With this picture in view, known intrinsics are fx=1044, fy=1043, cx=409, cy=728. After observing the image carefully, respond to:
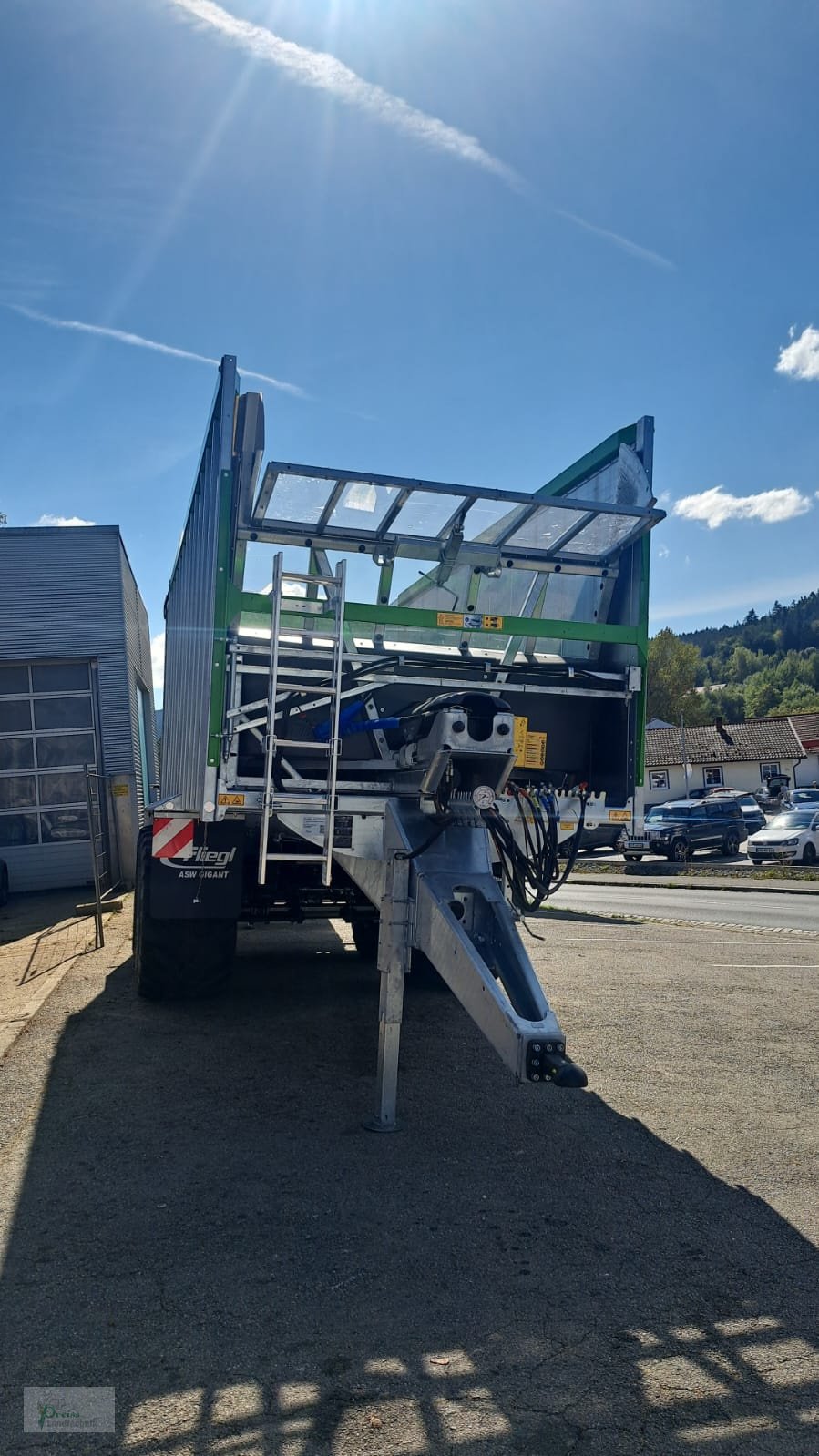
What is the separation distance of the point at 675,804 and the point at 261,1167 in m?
28.3

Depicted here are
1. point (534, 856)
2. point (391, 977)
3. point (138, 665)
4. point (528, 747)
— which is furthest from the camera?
point (138, 665)

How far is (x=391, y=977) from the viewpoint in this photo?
4855mm

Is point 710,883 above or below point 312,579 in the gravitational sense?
below

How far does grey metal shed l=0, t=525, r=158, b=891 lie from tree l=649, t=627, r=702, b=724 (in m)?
64.8

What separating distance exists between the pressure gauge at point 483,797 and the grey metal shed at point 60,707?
44.3ft

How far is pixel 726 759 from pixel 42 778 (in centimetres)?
4524

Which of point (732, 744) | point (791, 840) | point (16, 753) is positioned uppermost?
point (732, 744)

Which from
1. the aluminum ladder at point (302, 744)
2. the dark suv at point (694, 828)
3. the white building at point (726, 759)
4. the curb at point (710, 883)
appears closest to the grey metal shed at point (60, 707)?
the curb at point (710, 883)

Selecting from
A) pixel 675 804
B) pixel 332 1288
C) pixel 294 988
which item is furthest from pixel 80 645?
pixel 675 804

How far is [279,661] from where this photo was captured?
230 inches

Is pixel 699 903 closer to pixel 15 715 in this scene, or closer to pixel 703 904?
pixel 703 904

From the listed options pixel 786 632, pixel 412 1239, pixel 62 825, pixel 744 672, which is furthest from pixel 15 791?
pixel 786 632

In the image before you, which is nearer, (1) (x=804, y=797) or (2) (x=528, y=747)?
(2) (x=528, y=747)

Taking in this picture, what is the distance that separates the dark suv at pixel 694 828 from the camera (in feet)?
97.7
